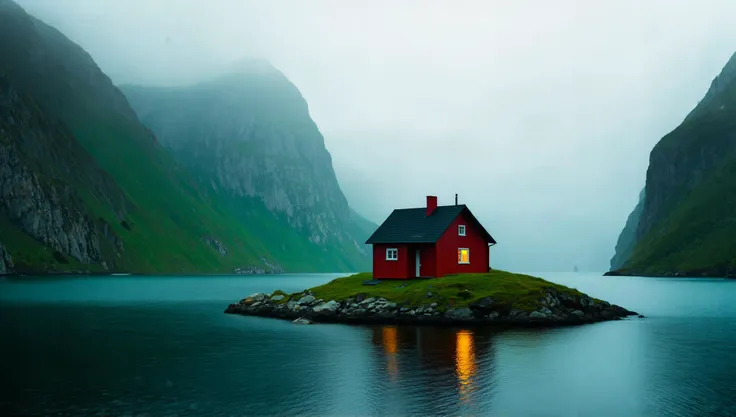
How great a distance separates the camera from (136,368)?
36000 mm

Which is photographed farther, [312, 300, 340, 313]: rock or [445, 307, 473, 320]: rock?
[312, 300, 340, 313]: rock

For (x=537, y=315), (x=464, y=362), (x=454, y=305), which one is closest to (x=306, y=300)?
(x=454, y=305)

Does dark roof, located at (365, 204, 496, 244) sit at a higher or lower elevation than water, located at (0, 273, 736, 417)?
higher

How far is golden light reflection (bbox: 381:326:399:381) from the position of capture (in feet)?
114

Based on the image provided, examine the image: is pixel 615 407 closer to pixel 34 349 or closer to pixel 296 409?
pixel 296 409

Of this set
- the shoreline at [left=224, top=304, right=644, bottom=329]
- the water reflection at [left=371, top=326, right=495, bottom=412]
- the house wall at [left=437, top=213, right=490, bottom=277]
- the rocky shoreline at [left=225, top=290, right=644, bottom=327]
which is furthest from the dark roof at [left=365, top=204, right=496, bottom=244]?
the water reflection at [left=371, top=326, right=495, bottom=412]

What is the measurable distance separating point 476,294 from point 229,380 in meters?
37.8

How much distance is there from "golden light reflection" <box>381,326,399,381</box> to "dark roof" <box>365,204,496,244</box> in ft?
74.2

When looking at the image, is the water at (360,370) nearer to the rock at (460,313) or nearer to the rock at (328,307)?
the rock at (460,313)

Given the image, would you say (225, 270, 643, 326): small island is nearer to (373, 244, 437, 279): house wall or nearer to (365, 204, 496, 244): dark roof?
(373, 244, 437, 279): house wall

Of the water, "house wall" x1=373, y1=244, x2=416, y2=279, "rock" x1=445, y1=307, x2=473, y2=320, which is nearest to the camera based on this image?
the water

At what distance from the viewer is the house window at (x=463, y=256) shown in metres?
81.2

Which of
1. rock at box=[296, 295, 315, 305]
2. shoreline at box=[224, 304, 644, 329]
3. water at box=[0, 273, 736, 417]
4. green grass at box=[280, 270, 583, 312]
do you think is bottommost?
water at box=[0, 273, 736, 417]

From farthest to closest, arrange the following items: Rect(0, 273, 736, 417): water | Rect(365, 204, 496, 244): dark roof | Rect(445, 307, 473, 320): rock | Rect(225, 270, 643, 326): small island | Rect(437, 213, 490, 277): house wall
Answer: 1. Rect(365, 204, 496, 244): dark roof
2. Rect(437, 213, 490, 277): house wall
3. Rect(225, 270, 643, 326): small island
4. Rect(445, 307, 473, 320): rock
5. Rect(0, 273, 736, 417): water
